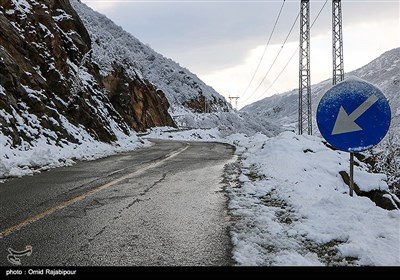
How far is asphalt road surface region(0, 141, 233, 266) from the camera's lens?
3.73 metres

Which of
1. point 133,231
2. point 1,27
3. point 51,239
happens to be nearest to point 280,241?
point 133,231

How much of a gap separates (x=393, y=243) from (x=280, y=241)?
3.94ft

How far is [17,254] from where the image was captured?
374cm

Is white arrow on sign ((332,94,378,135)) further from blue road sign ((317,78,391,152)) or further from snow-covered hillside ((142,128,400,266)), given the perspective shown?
snow-covered hillside ((142,128,400,266))

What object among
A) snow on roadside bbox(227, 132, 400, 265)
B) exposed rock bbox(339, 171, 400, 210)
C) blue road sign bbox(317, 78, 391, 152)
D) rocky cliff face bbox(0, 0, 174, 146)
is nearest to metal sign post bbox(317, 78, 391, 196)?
blue road sign bbox(317, 78, 391, 152)

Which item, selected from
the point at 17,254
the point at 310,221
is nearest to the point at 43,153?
the point at 17,254

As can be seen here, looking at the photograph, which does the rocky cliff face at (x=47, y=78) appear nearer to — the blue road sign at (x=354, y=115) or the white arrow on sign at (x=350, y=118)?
the blue road sign at (x=354, y=115)

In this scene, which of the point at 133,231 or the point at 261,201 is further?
the point at 261,201

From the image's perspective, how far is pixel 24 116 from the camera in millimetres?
14656

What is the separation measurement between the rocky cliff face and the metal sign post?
11069 mm

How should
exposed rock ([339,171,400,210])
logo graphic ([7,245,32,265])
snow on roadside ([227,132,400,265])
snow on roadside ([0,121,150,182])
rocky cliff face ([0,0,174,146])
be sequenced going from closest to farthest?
logo graphic ([7,245,32,265]) < snow on roadside ([227,132,400,265]) < exposed rock ([339,171,400,210]) < snow on roadside ([0,121,150,182]) < rocky cliff face ([0,0,174,146])

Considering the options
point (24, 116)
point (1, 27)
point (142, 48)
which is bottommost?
point (24, 116)

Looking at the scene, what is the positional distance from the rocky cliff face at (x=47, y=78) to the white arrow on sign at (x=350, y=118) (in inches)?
440

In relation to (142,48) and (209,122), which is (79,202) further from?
(142,48)
